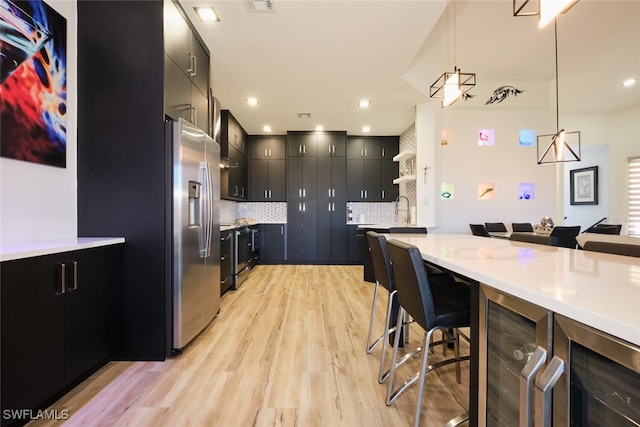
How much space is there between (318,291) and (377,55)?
10.1 ft

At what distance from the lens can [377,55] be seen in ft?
10.8

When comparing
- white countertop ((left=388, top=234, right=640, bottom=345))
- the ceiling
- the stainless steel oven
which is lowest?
the stainless steel oven

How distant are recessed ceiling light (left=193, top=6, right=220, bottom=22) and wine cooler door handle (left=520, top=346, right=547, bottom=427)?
3.13 metres

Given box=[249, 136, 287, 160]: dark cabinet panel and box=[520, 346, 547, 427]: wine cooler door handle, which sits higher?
box=[249, 136, 287, 160]: dark cabinet panel

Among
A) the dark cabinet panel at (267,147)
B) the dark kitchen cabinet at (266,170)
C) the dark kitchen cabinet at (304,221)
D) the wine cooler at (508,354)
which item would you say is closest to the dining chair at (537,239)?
the wine cooler at (508,354)

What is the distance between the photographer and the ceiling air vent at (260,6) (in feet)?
7.99

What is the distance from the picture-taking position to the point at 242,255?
4863 millimetres

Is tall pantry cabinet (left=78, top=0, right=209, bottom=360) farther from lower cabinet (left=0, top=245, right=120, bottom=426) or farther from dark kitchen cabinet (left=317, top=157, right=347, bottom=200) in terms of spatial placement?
dark kitchen cabinet (left=317, top=157, right=347, bottom=200)

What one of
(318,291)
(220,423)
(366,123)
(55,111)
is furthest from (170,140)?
(366,123)

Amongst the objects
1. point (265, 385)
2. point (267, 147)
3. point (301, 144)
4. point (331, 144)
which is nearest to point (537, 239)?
point (265, 385)

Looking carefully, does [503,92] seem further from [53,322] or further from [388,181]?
[53,322]

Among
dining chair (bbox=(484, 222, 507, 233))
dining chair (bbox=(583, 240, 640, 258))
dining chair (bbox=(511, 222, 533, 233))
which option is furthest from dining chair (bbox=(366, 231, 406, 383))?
dining chair (bbox=(511, 222, 533, 233))

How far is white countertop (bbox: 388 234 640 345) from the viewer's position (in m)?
0.58

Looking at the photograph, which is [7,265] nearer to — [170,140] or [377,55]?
[170,140]
